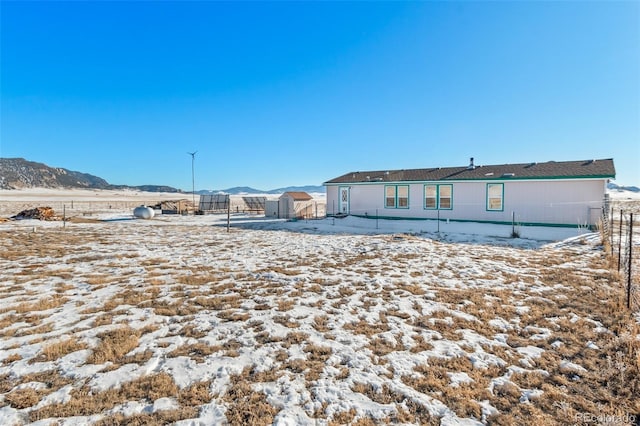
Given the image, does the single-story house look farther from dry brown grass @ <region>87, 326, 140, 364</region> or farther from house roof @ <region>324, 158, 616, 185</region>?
dry brown grass @ <region>87, 326, 140, 364</region>

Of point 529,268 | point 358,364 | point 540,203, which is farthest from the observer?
point 540,203

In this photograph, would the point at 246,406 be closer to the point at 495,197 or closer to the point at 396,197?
the point at 495,197

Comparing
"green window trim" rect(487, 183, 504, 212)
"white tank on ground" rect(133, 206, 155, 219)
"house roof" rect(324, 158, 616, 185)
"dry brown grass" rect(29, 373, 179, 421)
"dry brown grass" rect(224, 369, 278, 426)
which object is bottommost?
"dry brown grass" rect(224, 369, 278, 426)

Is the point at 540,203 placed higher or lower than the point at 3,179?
lower

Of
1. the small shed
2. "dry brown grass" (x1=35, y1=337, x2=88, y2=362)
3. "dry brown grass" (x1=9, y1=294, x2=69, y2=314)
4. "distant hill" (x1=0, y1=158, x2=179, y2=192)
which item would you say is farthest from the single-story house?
→ "distant hill" (x1=0, y1=158, x2=179, y2=192)

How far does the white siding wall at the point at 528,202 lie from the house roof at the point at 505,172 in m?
0.39

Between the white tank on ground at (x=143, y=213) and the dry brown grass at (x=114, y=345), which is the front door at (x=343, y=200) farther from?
the dry brown grass at (x=114, y=345)

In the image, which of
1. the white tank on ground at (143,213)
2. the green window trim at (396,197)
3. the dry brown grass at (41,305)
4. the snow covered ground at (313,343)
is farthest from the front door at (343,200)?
the dry brown grass at (41,305)

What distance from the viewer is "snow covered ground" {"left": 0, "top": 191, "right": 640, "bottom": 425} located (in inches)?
110

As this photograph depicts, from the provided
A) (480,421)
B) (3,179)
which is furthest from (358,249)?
(3,179)

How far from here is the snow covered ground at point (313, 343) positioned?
2.79m

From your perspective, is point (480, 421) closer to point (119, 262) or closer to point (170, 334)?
point (170, 334)

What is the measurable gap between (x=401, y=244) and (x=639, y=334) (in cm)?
656

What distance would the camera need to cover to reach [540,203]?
51.1 feet
